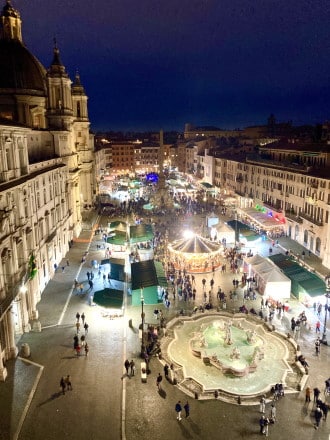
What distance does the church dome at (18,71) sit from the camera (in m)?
46.8

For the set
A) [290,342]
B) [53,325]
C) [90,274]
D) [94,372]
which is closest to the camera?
[94,372]

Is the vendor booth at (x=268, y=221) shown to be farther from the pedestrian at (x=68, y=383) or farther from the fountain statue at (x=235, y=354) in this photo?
the pedestrian at (x=68, y=383)

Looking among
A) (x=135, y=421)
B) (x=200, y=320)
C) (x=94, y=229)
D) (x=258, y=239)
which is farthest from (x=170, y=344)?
(x=94, y=229)

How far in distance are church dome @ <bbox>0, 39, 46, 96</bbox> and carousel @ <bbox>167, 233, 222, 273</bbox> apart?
26986mm

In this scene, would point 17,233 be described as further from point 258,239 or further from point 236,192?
point 236,192

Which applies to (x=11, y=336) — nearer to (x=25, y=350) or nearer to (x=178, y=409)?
(x=25, y=350)

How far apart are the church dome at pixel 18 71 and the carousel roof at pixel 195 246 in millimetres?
26574

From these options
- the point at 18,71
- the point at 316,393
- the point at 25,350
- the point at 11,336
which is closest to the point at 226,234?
the point at 316,393

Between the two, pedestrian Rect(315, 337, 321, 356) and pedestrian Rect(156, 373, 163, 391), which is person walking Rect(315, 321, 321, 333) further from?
pedestrian Rect(156, 373, 163, 391)

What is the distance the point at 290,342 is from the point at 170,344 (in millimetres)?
8212

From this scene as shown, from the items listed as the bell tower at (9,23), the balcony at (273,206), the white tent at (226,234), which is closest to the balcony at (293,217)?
the balcony at (273,206)

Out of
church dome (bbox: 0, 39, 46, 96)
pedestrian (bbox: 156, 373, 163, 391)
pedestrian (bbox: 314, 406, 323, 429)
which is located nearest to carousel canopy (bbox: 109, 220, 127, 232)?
church dome (bbox: 0, 39, 46, 96)

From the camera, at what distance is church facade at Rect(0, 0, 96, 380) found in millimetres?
24203

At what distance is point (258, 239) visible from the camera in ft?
154
